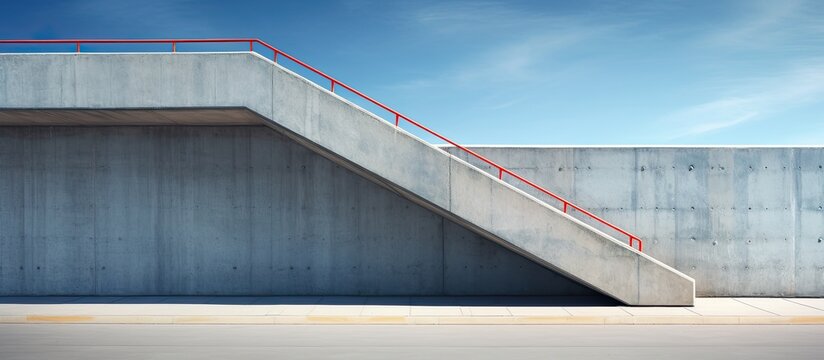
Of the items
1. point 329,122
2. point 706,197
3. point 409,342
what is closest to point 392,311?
point 409,342

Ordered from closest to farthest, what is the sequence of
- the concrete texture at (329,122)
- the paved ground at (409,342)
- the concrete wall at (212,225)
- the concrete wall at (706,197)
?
the paved ground at (409,342), the concrete texture at (329,122), the concrete wall at (706,197), the concrete wall at (212,225)

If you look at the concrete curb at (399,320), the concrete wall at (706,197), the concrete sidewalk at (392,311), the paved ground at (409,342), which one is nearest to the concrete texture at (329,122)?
the concrete sidewalk at (392,311)

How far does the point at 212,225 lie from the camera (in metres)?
14.7

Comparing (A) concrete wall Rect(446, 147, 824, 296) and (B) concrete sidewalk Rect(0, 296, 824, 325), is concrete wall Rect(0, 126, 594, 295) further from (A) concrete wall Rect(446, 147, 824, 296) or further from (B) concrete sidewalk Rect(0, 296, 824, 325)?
(A) concrete wall Rect(446, 147, 824, 296)

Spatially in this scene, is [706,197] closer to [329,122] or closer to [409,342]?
[409,342]

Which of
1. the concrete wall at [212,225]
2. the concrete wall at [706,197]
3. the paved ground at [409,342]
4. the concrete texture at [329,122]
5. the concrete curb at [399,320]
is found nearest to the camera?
the paved ground at [409,342]

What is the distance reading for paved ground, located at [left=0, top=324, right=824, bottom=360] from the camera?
8.98 m

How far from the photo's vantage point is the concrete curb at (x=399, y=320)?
1160 cm

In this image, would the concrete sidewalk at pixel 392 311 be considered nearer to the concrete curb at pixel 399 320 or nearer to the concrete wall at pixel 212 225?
the concrete curb at pixel 399 320

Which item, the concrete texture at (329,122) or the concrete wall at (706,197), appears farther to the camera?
the concrete wall at (706,197)

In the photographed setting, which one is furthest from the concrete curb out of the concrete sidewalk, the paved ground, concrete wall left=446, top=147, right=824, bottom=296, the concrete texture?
concrete wall left=446, top=147, right=824, bottom=296

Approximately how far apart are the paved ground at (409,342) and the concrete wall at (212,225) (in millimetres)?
3403

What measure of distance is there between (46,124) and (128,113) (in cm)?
302

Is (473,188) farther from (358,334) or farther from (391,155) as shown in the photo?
(358,334)
